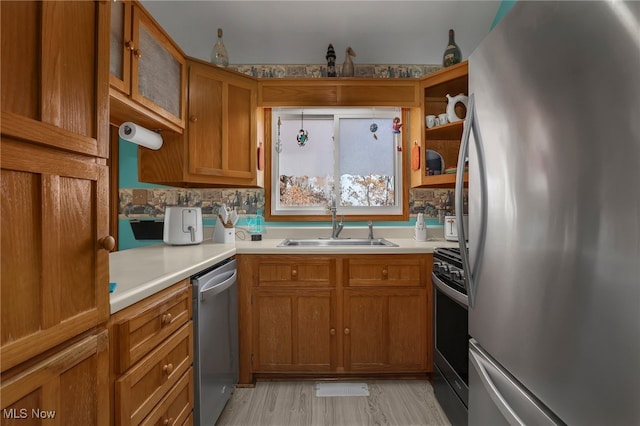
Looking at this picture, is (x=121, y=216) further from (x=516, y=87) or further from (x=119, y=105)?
(x=516, y=87)

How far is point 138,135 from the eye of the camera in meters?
1.56

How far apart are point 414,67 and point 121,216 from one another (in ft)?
8.85

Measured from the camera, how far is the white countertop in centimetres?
98

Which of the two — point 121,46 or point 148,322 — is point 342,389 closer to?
point 148,322

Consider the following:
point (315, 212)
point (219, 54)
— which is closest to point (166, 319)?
point (315, 212)

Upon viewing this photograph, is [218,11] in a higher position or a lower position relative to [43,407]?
higher

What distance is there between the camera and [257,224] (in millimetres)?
2525

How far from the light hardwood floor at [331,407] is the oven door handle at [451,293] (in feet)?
2.35

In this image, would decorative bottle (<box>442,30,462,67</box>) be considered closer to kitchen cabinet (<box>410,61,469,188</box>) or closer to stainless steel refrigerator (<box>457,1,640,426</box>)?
kitchen cabinet (<box>410,61,469,188</box>)

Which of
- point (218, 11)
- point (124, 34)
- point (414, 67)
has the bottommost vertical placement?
point (124, 34)

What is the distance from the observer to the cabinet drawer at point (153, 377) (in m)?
0.88

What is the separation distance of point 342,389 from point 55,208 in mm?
1862

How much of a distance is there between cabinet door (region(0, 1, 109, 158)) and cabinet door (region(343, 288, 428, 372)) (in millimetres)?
1638

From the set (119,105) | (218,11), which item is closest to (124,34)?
(119,105)
